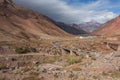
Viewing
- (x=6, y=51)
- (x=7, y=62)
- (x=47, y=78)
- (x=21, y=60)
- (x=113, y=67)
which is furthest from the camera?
(x=6, y=51)

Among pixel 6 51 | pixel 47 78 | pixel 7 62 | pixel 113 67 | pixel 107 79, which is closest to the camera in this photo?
pixel 107 79

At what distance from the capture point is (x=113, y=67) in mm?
29375

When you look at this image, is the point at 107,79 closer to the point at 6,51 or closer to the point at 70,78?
the point at 70,78

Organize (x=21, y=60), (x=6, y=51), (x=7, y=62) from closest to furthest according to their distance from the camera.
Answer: (x=7, y=62), (x=21, y=60), (x=6, y=51)

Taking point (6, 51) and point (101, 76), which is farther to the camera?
point (6, 51)

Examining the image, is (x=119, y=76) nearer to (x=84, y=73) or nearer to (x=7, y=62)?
(x=84, y=73)

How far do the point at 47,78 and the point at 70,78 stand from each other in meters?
2.40

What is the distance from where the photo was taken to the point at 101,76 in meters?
26.1

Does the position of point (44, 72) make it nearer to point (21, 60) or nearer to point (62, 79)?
point (62, 79)

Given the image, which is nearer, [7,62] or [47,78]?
[47,78]

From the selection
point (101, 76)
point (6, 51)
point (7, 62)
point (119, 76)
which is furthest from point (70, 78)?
point (6, 51)

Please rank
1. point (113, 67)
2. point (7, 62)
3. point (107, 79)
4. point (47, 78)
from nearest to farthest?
point (107, 79)
point (47, 78)
point (113, 67)
point (7, 62)

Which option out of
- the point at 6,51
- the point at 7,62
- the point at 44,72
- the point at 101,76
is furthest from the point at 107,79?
the point at 6,51

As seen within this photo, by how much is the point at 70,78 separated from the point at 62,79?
30.8 inches
